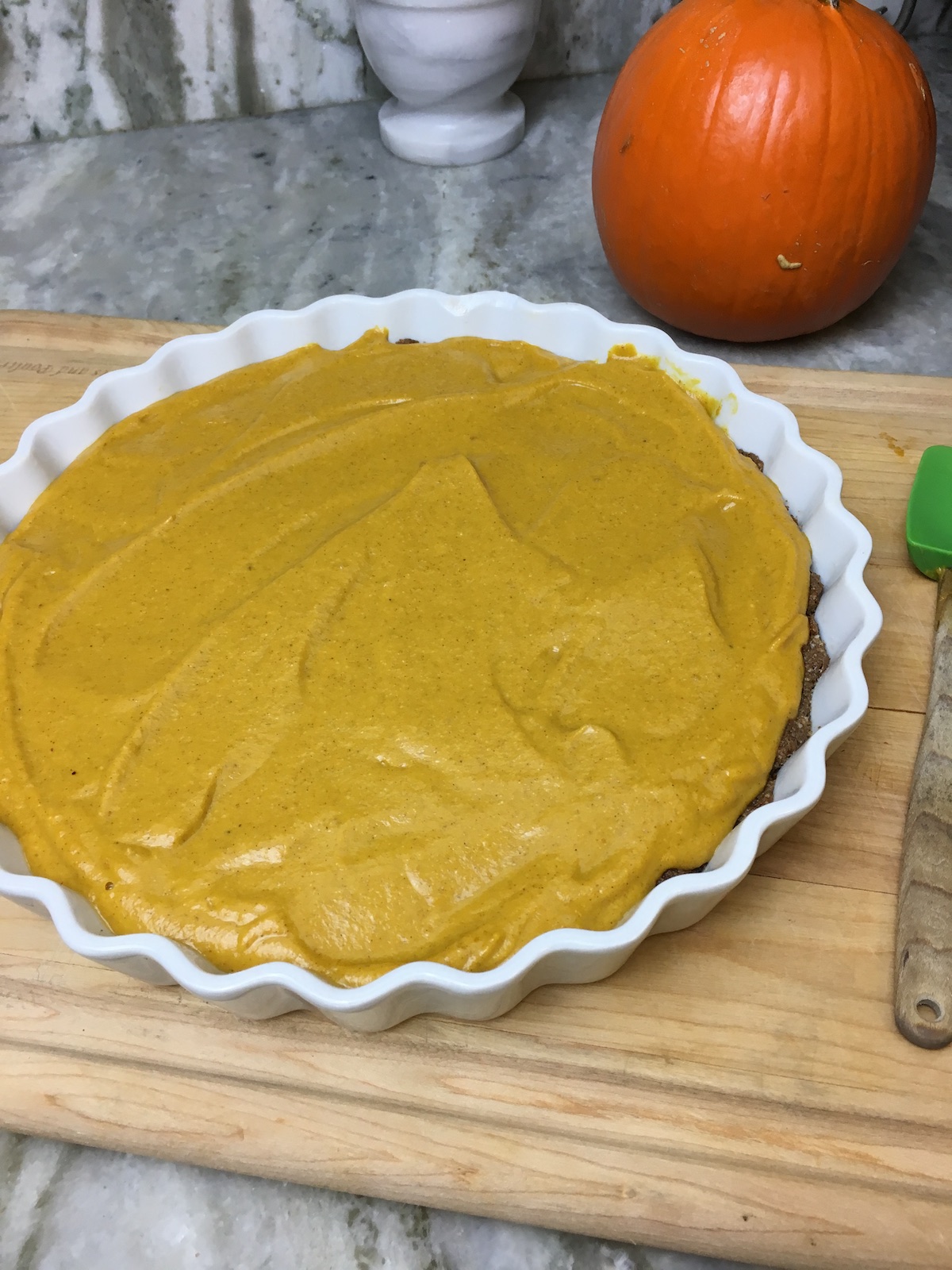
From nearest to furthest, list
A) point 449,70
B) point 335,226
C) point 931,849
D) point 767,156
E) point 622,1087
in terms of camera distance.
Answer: point 622,1087, point 931,849, point 767,156, point 449,70, point 335,226

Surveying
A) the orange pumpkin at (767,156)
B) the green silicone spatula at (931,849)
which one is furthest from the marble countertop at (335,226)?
the green silicone spatula at (931,849)

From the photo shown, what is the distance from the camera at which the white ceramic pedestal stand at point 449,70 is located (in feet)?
8.68

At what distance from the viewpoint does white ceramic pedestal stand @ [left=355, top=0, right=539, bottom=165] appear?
104 inches

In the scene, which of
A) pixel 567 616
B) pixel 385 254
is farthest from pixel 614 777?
pixel 385 254

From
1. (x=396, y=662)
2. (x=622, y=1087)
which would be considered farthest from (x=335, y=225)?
(x=622, y=1087)

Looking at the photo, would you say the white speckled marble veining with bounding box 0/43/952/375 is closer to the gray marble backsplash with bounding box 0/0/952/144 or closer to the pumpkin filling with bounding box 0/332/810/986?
the gray marble backsplash with bounding box 0/0/952/144

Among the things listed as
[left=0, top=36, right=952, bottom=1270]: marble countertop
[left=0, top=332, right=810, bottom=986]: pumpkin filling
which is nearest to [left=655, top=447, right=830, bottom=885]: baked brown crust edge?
[left=0, top=332, right=810, bottom=986]: pumpkin filling

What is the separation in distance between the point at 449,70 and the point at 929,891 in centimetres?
239

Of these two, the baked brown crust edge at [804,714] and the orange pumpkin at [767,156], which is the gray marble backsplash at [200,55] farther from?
the baked brown crust edge at [804,714]

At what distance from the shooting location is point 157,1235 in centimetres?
139

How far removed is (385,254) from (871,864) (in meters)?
2.17

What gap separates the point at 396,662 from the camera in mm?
1546

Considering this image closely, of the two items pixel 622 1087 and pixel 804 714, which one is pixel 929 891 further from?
pixel 622 1087

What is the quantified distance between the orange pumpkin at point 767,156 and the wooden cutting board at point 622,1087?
1258 millimetres
